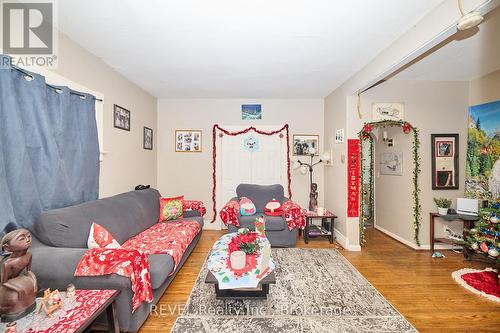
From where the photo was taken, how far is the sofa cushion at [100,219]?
1988 mm

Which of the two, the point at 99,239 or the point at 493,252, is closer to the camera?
the point at 99,239

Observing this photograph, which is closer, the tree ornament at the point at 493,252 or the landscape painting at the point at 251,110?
the tree ornament at the point at 493,252

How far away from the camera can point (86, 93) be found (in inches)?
103

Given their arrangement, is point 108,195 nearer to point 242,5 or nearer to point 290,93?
point 242,5

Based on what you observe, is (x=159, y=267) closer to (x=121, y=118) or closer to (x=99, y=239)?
(x=99, y=239)

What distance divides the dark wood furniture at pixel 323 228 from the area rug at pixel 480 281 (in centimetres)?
161

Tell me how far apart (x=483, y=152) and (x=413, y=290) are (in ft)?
8.00

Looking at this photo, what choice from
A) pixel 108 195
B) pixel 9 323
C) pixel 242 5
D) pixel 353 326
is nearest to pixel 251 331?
pixel 353 326

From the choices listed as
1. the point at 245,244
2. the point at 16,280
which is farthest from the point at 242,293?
the point at 16,280

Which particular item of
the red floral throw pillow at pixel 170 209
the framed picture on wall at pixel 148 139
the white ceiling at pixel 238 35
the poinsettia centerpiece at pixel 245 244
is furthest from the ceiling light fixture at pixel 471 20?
the framed picture on wall at pixel 148 139

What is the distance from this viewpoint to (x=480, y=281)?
265cm

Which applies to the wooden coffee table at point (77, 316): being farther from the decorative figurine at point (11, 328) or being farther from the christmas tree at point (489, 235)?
the christmas tree at point (489, 235)

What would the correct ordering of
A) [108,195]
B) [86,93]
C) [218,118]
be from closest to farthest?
[86,93]
[108,195]
[218,118]

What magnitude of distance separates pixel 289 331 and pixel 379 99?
3.49 m
